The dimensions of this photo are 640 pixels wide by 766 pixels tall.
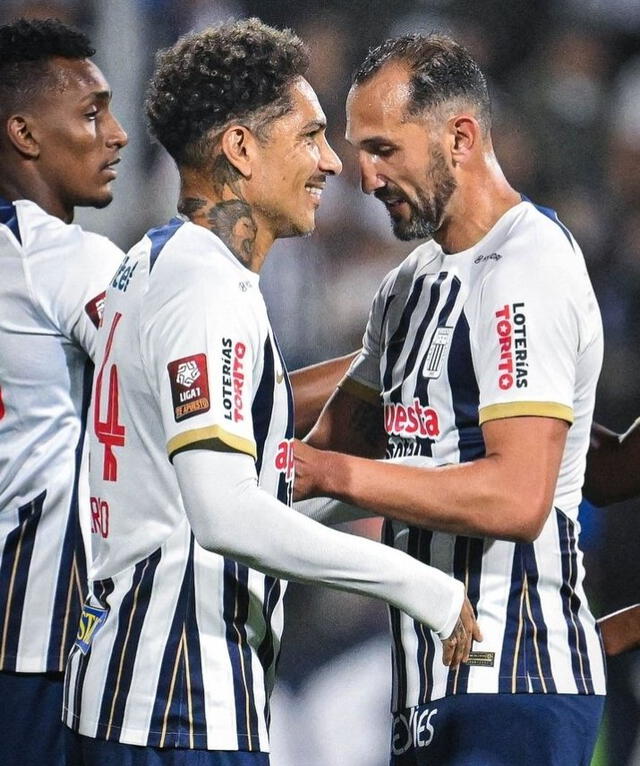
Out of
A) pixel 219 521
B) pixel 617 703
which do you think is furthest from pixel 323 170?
pixel 617 703

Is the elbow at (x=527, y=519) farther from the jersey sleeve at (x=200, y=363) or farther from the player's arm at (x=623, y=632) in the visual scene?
the player's arm at (x=623, y=632)

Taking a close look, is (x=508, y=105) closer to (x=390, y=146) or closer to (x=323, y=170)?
(x=390, y=146)

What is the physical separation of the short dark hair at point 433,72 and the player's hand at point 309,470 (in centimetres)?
68

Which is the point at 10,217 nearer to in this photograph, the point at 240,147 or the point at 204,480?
the point at 240,147

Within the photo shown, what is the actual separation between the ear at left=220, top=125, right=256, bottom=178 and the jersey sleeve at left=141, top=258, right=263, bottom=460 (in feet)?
0.89

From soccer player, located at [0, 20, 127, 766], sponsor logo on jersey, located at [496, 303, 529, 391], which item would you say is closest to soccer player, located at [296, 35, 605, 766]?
sponsor logo on jersey, located at [496, 303, 529, 391]

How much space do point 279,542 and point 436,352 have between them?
1.98 feet

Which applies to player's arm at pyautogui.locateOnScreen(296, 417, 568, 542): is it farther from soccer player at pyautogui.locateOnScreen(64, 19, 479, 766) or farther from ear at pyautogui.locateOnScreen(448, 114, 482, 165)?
ear at pyautogui.locateOnScreen(448, 114, 482, 165)

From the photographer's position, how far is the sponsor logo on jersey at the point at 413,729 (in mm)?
1981

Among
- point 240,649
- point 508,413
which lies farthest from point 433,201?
point 240,649

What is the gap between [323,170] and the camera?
1.89 metres

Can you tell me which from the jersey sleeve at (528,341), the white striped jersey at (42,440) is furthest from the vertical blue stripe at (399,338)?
the white striped jersey at (42,440)

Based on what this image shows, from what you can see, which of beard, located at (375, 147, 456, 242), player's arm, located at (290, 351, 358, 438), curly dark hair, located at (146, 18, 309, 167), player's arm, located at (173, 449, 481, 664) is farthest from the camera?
player's arm, located at (290, 351, 358, 438)

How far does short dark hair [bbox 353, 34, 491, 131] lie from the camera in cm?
216
